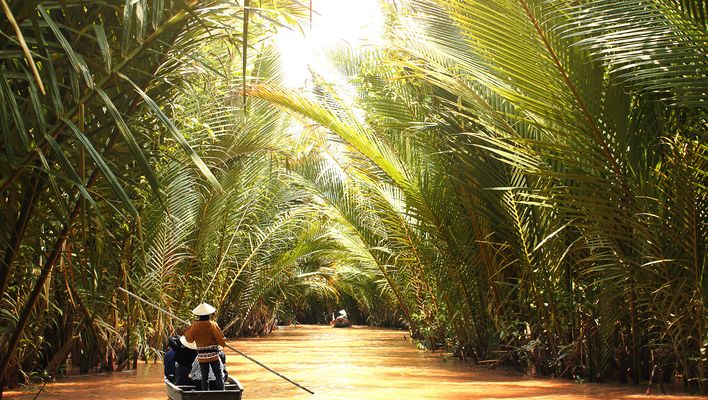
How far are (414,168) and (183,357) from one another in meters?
4.46

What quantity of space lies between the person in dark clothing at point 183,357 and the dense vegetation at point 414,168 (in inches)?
30.2

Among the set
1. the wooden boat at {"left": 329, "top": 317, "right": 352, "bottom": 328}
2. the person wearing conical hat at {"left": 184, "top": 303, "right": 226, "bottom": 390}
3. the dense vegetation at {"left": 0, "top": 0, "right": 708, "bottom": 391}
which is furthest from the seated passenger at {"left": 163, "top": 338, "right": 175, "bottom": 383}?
→ the wooden boat at {"left": 329, "top": 317, "right": 352, "bottom": 328}

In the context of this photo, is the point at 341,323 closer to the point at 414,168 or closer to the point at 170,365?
the point at 414,168

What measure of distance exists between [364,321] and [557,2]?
33.1 metres

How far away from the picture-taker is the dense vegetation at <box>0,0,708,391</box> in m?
3.99

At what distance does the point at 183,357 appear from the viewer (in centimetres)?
855

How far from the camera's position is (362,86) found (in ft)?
39.1

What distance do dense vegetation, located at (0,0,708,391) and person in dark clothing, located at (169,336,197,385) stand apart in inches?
30.2

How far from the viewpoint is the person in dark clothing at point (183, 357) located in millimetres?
8422

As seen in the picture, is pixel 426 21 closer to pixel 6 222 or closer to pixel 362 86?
pixel 362 86

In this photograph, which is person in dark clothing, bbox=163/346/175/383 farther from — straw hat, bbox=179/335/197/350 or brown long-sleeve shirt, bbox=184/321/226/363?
brown long-sleeve shirt, bbox=184/321/226/363

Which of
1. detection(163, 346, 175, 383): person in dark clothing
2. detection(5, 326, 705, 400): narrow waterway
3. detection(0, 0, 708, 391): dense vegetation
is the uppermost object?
detection(0, 0, 708, 391): dense vegetation

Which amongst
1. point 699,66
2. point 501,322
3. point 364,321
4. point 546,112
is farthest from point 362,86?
point 364,321

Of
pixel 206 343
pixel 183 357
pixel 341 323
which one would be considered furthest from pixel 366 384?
pixel 341 323
